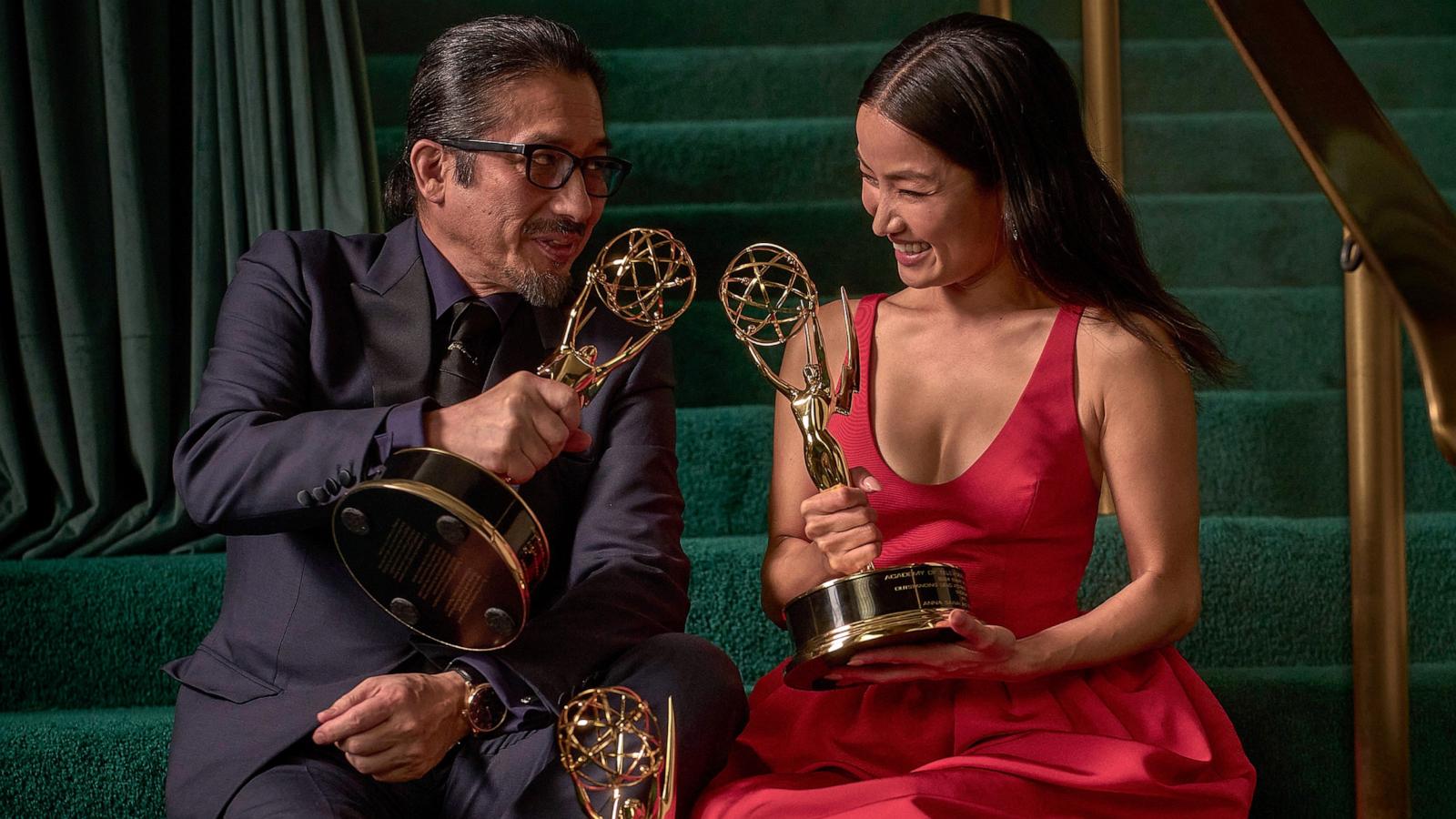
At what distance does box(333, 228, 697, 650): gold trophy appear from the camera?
133cm

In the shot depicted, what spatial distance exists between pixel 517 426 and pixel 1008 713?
2.09ft

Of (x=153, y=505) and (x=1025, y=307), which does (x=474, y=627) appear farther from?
(x=153, y=505)

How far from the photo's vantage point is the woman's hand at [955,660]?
1435 mm

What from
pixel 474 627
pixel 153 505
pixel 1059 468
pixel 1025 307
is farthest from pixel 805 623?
pixel 153 505

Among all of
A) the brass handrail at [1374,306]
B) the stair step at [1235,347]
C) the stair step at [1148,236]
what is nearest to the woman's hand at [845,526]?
the brass handrail at [1374,306]

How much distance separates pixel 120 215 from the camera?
2.54 metres

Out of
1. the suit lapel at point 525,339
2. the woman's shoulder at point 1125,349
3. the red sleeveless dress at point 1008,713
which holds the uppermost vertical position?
the suit lapel at point 525,339

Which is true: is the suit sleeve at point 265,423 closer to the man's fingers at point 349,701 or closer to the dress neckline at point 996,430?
the man's fingers at point 349,701

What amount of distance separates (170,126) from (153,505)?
738 mm

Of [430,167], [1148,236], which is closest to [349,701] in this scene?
[430,167]

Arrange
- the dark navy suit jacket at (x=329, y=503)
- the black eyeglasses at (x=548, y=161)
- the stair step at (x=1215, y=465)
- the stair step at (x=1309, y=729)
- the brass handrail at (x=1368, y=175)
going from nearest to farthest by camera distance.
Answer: the brass handrail at (x=1368, y=175) → the dark navy suit jacket at (x=329, y=503) → the black eyeglasses at (x=548, y=161) → the stair step at (x=1309, y=729) → the stair step at (x=1215, y=465)

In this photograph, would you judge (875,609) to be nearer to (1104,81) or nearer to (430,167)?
(430,167)

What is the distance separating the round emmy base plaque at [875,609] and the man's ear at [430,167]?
792mm

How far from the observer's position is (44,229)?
8.47ft
